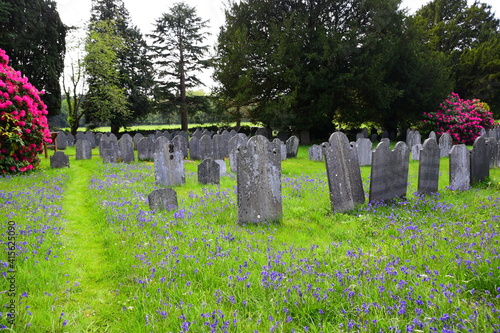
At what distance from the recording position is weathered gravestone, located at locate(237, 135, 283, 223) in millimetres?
6074

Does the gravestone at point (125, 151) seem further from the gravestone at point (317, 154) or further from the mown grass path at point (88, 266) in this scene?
the gravestone at point (317, 154)

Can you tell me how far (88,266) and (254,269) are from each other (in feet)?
7.66

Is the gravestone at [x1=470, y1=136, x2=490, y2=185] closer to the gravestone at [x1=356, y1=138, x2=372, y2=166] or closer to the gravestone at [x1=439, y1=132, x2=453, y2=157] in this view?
the gravestone at [x1=356, y1=138, x2=372, y2=166]

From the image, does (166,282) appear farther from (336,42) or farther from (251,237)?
(336,42)

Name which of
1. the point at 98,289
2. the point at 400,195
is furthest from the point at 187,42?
the point at 98,289

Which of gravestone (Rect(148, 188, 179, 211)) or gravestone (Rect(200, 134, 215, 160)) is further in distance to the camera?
gravestone (Rect(200, 134, 215, 160))

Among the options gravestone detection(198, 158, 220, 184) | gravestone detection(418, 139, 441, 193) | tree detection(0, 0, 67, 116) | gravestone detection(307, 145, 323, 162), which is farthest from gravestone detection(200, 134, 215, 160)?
tree detection(0, 0, 67, 116)

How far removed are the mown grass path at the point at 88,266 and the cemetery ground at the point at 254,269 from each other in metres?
0.02

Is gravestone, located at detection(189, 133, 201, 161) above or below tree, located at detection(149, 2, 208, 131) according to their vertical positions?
below

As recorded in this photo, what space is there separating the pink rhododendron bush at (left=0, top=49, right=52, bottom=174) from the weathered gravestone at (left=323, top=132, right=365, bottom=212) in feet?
36.1

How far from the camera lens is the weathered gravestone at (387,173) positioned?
23.9 feet

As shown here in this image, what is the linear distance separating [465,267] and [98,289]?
13.6ft

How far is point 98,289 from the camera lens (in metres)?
3.70

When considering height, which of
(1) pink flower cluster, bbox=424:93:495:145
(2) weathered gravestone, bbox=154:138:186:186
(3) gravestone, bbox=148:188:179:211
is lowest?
(3) gravestone, bbox=148:188:179:211
